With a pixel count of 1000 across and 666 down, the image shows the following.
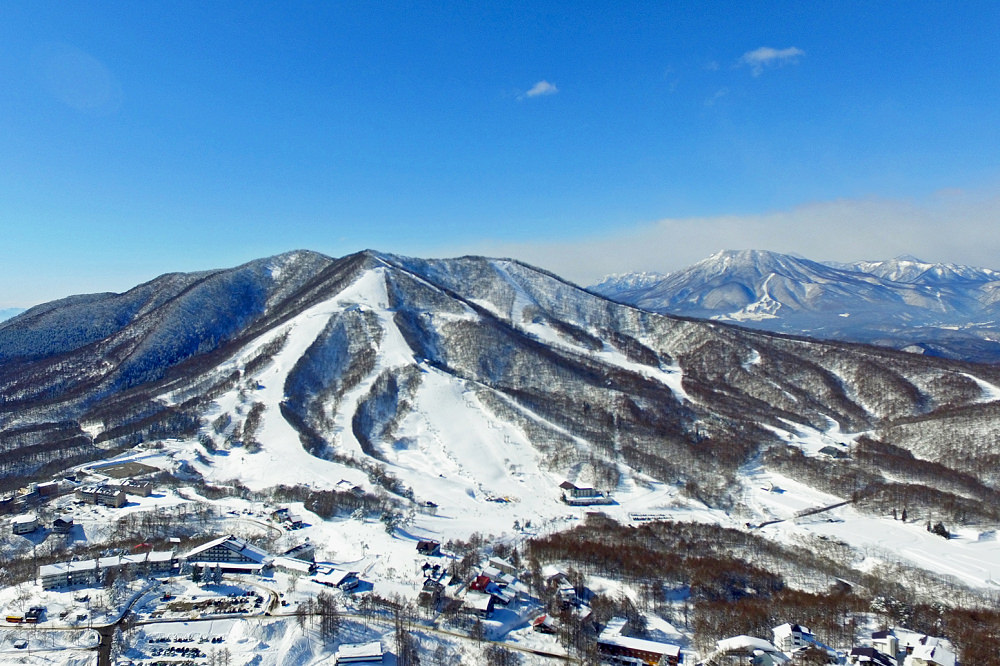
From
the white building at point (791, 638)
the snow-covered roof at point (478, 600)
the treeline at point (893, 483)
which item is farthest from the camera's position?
the treeline at point (893, 483)

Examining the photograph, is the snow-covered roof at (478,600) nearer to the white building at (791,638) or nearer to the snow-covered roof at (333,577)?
the snow-covered roof at (333,577)

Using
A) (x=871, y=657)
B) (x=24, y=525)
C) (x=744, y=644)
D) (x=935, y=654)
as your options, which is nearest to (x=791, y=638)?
(x=744, y=644)

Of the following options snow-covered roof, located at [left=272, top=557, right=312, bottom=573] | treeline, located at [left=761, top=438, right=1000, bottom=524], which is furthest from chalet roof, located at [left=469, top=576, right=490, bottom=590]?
treeline, located at [left=761, top=438, right=1000, bottom=524]

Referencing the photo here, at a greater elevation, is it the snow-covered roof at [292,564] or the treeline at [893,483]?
the snow-covered roof at [292,564]

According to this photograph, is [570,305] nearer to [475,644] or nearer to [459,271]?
[459,271]

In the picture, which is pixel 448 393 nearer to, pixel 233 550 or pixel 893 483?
pixel 233 550

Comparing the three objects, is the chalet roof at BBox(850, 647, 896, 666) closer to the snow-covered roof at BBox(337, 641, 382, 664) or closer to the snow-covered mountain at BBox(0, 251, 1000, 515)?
the snow-covered roof at BBox(337, 641, 382, 664)

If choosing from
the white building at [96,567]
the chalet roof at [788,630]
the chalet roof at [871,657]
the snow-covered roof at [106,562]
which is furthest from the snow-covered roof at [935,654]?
the snow-covered roof at [106,562]

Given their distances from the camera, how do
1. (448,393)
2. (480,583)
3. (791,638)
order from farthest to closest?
1. (448,393)
2. (480,583)
3. (791,638)

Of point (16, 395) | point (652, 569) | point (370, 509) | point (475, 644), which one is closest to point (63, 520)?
point (370, 509)
